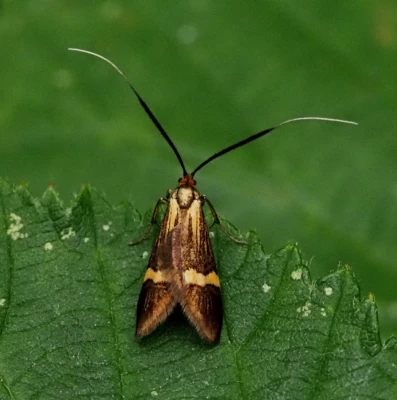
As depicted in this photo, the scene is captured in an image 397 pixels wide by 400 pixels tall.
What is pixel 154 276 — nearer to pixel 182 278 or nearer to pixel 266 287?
pixel 182 278

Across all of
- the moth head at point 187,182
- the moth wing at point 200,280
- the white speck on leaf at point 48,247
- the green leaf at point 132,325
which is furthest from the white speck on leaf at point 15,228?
the moth head at point 187,182

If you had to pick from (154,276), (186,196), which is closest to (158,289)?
(154,276)

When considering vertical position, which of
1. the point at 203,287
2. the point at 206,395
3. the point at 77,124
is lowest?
the point at 206,395

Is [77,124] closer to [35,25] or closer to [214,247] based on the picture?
[35,25]

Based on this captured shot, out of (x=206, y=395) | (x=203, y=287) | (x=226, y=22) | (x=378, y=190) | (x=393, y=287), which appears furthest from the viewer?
(x=226, y=22)

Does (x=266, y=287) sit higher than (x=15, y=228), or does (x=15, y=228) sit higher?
(x=15, y=228)

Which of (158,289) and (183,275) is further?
(183,275)

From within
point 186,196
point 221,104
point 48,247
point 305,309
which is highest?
point 221,104

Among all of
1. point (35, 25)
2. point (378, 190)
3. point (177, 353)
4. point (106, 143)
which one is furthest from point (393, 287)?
point (35, 25)
